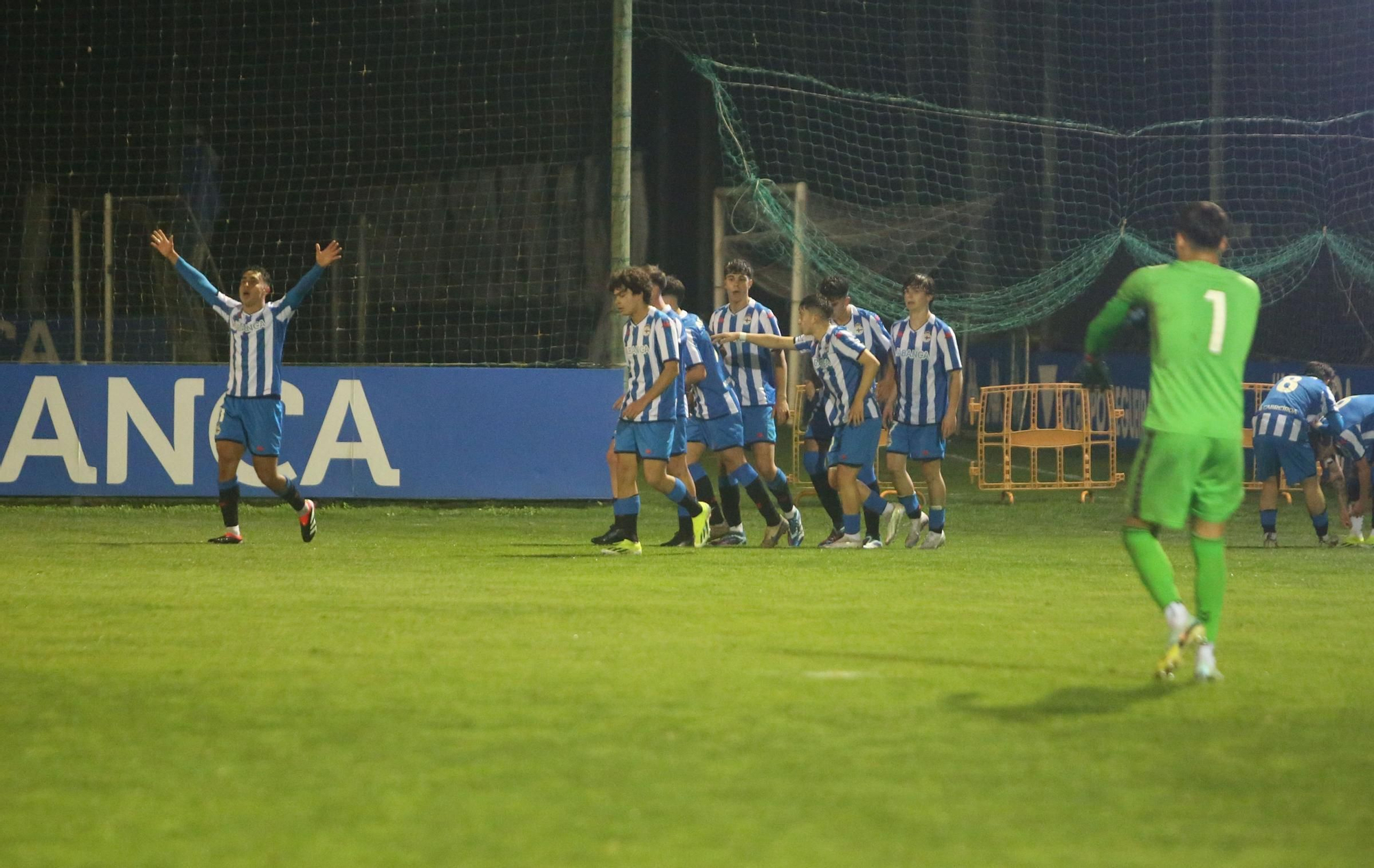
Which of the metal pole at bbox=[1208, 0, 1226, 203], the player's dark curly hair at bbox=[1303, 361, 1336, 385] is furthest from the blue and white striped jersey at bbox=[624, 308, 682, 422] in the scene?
the metal pole at bbox=[1208, 0, 1226, 203]

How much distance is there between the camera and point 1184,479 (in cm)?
602

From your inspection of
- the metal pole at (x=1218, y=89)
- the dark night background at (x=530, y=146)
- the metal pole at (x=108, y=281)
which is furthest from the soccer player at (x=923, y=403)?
the metal pole at (x=1218, y=89)

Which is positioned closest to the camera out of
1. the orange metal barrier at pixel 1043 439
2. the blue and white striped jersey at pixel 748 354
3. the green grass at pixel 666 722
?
the green grass at pixel 666 722

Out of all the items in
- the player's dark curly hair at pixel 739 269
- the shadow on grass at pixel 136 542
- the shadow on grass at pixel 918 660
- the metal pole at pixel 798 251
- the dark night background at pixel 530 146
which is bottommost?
the shadow on grass at pixel 136 542

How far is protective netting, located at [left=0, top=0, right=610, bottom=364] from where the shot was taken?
75.2 ft

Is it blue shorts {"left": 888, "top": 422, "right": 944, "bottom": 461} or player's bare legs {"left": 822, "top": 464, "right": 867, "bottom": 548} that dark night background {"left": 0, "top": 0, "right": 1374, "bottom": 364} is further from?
player's bare legs {"left": 822, "top": 464, "right": 867, "bottom": 548}

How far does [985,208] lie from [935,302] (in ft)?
19.8

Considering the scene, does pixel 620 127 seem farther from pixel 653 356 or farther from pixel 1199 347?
pixel 1199 347

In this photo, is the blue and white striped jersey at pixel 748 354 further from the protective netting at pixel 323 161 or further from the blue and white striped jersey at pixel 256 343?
the protective netting at pixel 323 161

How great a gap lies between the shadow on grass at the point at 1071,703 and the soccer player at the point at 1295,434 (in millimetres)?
7494

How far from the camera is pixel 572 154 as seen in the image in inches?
1022

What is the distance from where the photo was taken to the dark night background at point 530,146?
22.7 meters

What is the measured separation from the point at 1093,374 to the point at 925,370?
18.1 ft

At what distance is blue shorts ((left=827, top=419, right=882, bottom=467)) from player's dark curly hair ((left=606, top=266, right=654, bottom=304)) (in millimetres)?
1802
